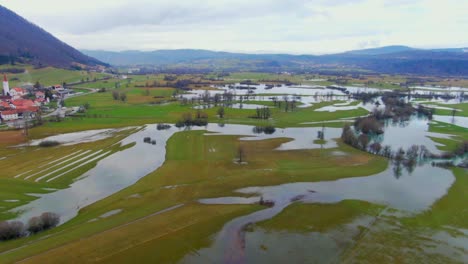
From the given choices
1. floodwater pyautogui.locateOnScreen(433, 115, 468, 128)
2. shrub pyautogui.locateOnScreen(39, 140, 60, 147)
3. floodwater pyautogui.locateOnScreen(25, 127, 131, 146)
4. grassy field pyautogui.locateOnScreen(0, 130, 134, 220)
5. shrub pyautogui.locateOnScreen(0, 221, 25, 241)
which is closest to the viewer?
shrub pyautogui.locateOnScreen(0, 221, 25, 241)

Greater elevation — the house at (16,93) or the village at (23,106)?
the house at (16,93)

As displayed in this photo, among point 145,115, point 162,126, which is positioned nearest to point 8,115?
point 145,115

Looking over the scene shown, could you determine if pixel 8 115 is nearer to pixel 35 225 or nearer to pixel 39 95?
pixel 39 95

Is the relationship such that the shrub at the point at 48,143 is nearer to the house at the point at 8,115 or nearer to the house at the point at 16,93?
the house at the point at 8,115

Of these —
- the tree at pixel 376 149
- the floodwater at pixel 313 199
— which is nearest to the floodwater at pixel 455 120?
the tree at pixel 376 149

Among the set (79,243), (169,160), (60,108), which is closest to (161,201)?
(79,243)

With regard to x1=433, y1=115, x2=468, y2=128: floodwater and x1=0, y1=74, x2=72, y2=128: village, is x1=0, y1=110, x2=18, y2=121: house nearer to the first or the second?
x1=0, y1=74, x2=72, y2=128: village

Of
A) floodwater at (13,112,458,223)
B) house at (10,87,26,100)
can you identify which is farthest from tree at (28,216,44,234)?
house at (10,87,26,100)
